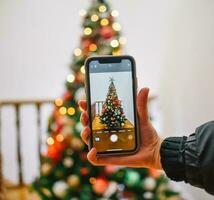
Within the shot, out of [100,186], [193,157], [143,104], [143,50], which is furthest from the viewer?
[143,50]

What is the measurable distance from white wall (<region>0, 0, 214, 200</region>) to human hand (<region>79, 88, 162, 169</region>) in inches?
39.5

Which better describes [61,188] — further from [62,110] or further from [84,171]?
[62,110]

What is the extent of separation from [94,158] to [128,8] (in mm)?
2253

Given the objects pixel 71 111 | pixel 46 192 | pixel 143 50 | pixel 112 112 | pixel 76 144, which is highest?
pixel 143 50

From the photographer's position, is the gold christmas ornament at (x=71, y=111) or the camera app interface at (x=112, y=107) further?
the gold christmas ornament at (x=71, y=111)

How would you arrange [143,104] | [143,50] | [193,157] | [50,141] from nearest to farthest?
[193,157] < [143,104] < [50,141] < [143,50]

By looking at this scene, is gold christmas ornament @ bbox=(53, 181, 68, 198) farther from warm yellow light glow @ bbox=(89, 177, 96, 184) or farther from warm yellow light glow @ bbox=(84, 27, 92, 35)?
warm yellow light glow @ bbox=(84, 27, 92, 35)

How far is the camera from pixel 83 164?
190 centimetres

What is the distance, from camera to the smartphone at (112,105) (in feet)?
2.85

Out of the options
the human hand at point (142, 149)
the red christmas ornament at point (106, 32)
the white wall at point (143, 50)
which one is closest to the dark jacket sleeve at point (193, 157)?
the human hand at point (142, 149)

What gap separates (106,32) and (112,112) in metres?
1.12

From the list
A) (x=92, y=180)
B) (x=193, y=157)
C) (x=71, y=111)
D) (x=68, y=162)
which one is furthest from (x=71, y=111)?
(x=193, y=157)

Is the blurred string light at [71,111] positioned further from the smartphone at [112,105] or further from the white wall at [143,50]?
the smartphone at [112,105]

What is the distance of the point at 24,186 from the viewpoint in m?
2.94
